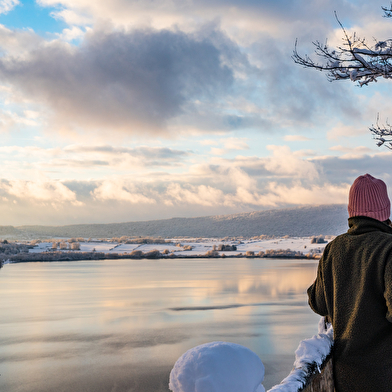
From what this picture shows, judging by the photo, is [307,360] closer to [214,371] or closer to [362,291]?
[362,291]

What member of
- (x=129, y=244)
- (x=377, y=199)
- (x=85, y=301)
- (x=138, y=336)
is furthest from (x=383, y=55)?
(x=129, y=244)

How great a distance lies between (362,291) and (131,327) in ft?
26.7

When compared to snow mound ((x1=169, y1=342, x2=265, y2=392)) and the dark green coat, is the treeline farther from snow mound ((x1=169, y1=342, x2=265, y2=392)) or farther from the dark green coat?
snow mound ((x1=169, y1=342, x2=265, y2=392))

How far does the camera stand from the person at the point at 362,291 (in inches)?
57.0

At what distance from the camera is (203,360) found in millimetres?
1070

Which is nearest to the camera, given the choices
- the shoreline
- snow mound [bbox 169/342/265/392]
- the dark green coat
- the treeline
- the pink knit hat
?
snow mound [bbox 169/342/265/392]

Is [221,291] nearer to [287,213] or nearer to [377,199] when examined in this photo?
[377,199]

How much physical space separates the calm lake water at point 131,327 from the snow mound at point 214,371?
14.9 ft

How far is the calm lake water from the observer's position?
19.4 feet

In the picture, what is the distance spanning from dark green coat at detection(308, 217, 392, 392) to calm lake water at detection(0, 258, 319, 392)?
416cm

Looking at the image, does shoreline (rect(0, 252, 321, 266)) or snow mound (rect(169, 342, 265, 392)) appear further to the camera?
shoreline (rect(0, 252, 321, 266))

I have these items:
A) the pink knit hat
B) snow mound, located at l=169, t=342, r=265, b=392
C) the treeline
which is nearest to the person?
the pink knit hat

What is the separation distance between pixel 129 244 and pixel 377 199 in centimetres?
3975

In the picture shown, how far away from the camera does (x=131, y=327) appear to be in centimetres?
891
